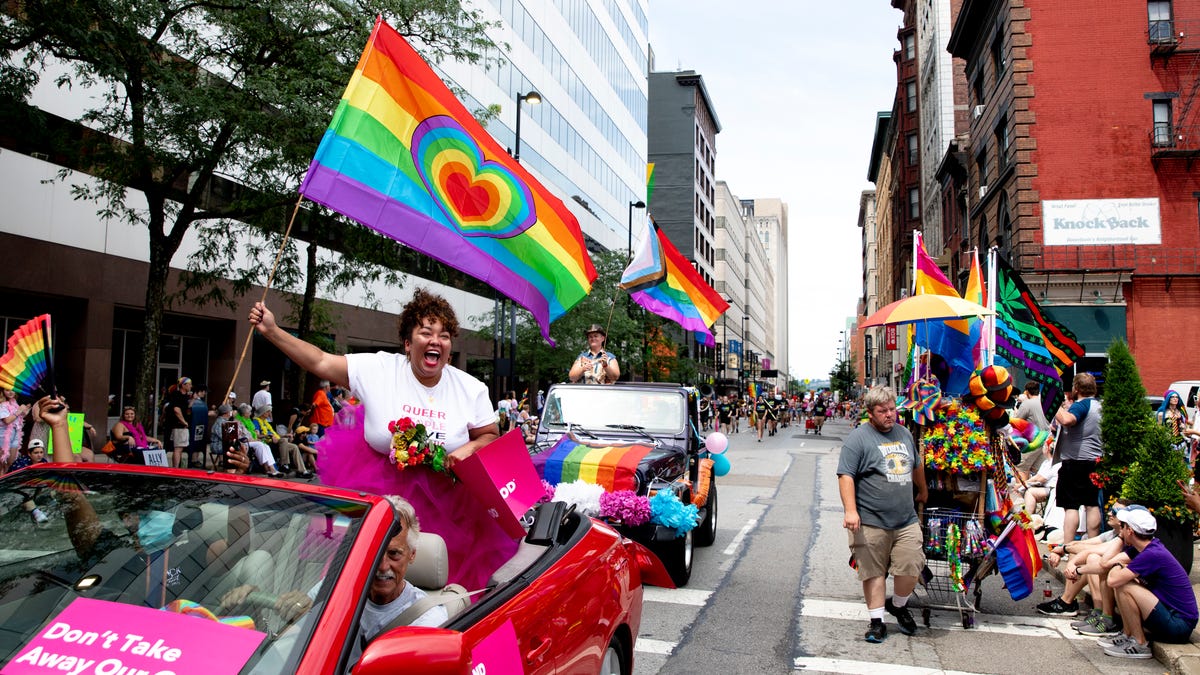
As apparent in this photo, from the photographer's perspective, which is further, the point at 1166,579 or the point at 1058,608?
the point at 1058,608

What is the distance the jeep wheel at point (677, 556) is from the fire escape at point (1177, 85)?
84.7 ft

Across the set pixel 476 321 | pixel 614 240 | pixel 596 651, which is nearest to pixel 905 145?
pixel 614 240

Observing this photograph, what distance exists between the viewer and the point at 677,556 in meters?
8.08

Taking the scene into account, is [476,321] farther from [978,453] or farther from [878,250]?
[878,250]

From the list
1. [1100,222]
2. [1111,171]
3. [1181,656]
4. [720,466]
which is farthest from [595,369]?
[1111,171]

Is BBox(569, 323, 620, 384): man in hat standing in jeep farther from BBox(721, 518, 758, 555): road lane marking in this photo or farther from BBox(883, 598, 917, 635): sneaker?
BBox(883, 598, 917, 635): sneaker

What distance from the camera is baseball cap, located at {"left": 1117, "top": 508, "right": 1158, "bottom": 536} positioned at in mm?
6156

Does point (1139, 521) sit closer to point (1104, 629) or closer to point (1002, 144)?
point (1104, 629)

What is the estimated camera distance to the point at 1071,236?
2775cm

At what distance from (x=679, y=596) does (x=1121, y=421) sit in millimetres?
4285

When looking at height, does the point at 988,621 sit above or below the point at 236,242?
below

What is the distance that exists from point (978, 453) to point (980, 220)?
3123 cm

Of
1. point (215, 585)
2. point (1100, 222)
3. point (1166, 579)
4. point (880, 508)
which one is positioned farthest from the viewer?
point (1100, 222)

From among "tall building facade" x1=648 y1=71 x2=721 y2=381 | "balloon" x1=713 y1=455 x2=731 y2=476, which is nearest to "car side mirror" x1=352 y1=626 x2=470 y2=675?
"balloon" x1=713 y1=455 x2=731 y2=476
